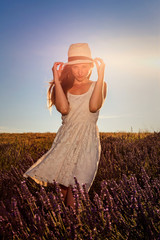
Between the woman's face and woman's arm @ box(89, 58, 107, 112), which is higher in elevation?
the woman's face

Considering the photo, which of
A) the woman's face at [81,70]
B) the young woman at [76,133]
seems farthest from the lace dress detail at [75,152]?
the woman's face at [81,70]

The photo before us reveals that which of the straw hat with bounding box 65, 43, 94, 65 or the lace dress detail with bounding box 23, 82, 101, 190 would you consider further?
the straw hat with bounding box 65, 43, 94, 65

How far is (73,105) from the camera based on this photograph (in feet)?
8.14

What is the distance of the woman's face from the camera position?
252cm

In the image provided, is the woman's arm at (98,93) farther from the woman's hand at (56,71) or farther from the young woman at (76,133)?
the woman's hand at (56,71)

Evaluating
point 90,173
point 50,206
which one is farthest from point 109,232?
point 90,173

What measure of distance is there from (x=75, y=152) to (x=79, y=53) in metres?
1.05

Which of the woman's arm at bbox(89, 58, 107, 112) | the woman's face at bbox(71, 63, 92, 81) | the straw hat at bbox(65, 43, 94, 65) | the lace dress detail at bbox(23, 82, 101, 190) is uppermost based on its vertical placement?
the straw hat at bbox(65, 43, 94, 65)

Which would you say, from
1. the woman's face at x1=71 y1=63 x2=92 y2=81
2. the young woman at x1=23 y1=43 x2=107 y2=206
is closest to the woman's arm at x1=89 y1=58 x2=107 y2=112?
the young woman at x1=23 y1=43 x2=107 y2=206

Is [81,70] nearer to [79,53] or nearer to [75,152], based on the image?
[79,53]

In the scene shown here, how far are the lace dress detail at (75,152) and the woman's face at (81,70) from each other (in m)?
0.18

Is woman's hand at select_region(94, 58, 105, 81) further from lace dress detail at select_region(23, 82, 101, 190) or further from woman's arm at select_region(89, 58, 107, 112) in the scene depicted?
lace dress detail at select_region(23, 82, 101, 190)

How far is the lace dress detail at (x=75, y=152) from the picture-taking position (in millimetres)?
2242

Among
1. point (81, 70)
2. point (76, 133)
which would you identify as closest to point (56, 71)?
point (81, 70)
